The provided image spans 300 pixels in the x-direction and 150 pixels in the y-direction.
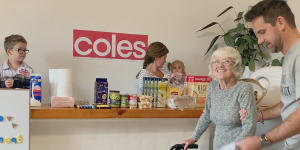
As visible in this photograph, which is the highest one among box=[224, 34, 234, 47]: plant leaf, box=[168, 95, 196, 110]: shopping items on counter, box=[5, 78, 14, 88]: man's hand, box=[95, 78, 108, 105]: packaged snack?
box=[224, 34, 234, 47]: plant leaf

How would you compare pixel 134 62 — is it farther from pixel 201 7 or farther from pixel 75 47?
pixel 201 7

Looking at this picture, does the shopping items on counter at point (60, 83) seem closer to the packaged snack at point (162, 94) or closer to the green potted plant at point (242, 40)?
the packaged snack at point (162, 94)

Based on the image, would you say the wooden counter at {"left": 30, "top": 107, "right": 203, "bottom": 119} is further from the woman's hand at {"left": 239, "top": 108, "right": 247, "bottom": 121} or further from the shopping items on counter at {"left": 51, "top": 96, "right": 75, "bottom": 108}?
the woman's hand at {"left": 239, "top": 108, "right": 247, "bottom": 121}

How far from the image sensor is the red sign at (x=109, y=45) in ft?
10.7

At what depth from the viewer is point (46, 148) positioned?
2.07 meters

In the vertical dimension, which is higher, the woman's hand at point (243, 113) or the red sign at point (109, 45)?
the red sign at point (109, 45)

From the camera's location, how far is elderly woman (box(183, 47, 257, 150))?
1865 millimetres

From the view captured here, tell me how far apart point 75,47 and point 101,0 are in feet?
1.79

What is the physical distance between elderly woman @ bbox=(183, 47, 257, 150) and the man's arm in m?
0.29

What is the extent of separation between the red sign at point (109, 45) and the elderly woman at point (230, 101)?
5.08 ft

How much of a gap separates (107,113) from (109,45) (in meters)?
1.36

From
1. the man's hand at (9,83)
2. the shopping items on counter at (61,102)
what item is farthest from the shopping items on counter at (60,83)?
the man's hand at (9,83)

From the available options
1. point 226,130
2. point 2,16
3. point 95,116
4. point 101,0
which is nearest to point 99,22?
Answer: point 101,0

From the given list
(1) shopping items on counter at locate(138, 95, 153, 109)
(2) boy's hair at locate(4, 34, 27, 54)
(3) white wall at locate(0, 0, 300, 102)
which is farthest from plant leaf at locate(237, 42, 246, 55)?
(2) boy's hair at locate(4, 34, 27, 54)
